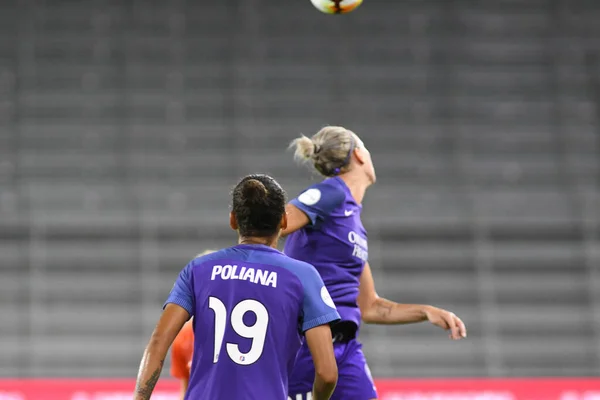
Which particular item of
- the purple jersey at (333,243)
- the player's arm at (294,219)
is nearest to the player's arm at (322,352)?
the player's arm at (294,219)

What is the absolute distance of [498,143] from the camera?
10312mm

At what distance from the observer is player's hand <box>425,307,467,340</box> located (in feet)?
12.5

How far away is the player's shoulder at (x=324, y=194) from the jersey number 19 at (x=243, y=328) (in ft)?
3.85

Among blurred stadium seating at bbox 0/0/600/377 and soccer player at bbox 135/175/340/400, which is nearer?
soccer player at bbox 135/175/340/400

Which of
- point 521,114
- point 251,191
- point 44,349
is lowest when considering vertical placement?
point 44,349

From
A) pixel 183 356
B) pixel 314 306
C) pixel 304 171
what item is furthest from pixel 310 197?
pixel 304 171

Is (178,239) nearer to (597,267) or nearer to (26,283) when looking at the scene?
(26,283)

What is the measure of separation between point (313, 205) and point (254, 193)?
3.36 feet

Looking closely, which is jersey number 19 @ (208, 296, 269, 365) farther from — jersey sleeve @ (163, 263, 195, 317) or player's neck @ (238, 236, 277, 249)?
player's neck @ (238, 236, 277, 249)

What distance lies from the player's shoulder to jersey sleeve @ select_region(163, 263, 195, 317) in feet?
3.68

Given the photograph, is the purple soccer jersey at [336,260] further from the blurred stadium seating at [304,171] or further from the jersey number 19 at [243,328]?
the blurred stadium seating at [304,171]

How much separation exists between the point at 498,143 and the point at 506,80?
75 centimetres

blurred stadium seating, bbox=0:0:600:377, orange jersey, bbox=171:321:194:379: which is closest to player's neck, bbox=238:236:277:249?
orange jersey, bbox=171:321:194:379

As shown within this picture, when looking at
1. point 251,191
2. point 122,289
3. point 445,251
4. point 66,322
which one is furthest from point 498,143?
point 251,191
